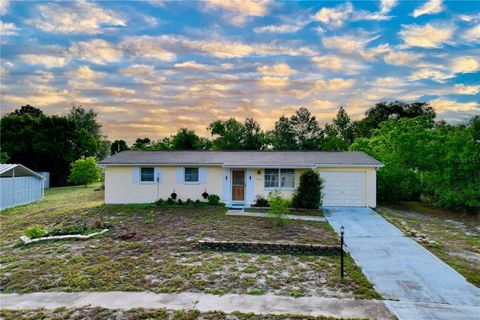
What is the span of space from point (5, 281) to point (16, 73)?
14400mm

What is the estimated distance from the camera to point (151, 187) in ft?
56.1

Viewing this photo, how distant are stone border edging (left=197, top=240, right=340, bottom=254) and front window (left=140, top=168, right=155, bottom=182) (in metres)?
8.65

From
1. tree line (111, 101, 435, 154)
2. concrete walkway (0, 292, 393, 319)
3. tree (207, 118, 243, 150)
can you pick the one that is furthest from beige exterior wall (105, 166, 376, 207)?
tree (207, 118, 243, 150)

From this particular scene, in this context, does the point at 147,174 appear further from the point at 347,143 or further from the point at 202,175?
the point at 347,143

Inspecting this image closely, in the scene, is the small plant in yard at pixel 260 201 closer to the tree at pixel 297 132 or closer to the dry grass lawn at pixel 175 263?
the dry grass lawn at pixel 175 263

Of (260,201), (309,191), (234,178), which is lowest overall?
(260,201)

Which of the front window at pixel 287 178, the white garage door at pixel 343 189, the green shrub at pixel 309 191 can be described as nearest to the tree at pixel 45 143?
the front window at pixel 287 178

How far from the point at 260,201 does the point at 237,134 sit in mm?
24949

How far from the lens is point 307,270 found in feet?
24.6

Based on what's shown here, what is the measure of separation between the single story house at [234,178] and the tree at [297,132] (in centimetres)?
2491

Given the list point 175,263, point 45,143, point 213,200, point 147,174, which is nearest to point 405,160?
point 213,200

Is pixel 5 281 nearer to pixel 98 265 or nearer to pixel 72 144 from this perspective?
pixel 98 265

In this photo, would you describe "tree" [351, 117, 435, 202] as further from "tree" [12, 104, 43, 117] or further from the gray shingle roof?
"tree" [12, 104, 43, 117]

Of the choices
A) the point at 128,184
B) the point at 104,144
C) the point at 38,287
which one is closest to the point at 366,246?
the point at 38,287
